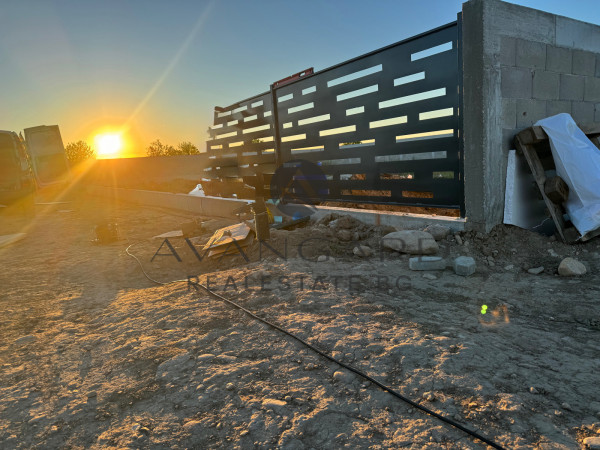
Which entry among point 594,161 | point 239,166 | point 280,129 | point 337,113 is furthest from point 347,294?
point 239,166

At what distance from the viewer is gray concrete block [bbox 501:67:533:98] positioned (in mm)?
4688

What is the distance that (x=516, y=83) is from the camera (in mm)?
4793

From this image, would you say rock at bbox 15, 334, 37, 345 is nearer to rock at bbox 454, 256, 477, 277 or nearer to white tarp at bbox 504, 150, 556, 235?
rock at bbox 454, 256, 477, 277

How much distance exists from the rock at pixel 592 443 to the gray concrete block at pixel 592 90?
5.77m

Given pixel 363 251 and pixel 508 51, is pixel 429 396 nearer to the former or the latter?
pixel 363 251

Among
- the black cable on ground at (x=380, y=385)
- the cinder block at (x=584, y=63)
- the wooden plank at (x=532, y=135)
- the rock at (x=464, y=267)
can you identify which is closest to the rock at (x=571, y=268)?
the rock at (x=464, y=267)

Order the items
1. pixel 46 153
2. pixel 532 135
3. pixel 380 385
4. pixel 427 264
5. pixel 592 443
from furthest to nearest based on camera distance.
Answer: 1. pixel 46 153
2. pixel 532 135
3. pixel 427 264
4. pixel 380 385
5. pixel 592 443

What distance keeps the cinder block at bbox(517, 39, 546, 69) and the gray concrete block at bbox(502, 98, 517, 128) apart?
0.51 metres

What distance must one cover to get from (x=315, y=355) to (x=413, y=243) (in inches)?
105

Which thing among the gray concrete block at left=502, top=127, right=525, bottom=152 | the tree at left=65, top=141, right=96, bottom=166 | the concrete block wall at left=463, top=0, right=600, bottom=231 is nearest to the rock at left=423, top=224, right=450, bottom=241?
the concrete block wall at left=463, top=0, right=600, bottom=231

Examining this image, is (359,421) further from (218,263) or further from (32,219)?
(32,219)

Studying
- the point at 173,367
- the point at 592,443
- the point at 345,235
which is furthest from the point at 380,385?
the point at 345,235

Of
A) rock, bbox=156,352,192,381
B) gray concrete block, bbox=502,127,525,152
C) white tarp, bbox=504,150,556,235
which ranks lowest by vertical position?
rock, bbox=156,352,192,381

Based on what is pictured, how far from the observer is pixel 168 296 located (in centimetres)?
399
